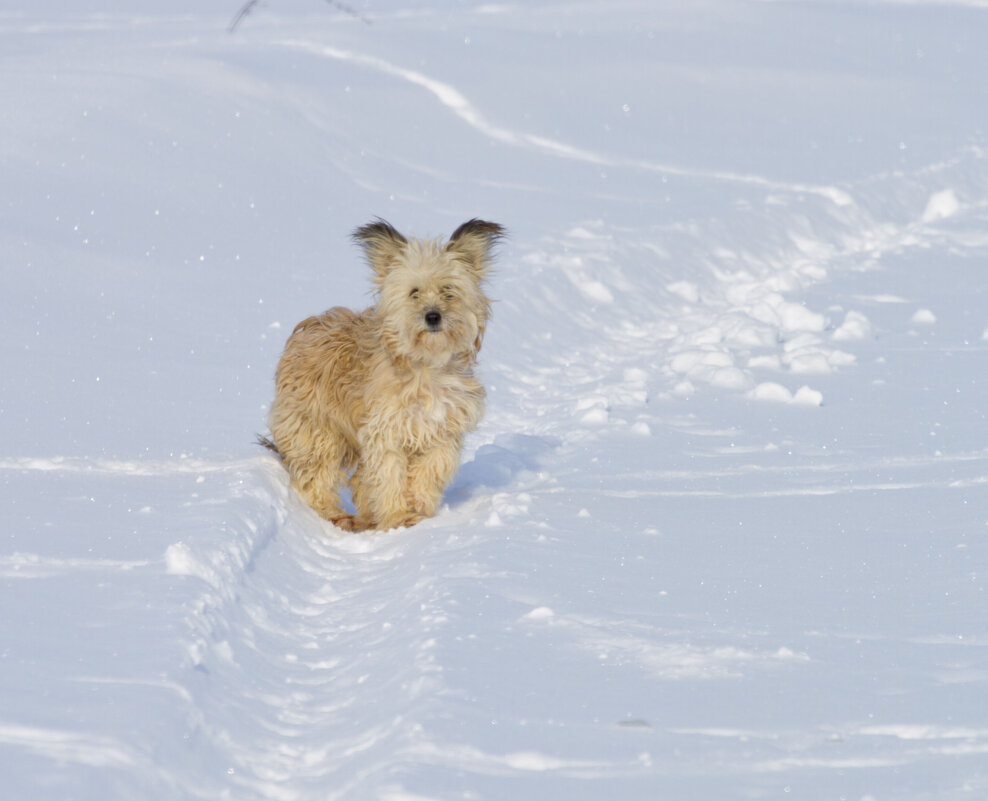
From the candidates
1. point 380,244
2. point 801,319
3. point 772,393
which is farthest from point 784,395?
point 380,244

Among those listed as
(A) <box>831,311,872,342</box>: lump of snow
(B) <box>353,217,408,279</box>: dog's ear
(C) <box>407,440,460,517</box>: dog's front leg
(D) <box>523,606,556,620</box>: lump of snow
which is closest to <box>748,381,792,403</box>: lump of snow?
(A) <box>831,311,872,342</box>: lump of snow

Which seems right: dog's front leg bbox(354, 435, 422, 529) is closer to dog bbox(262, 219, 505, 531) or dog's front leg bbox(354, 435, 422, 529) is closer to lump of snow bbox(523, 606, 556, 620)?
dog bbox(262, 219, 505, 531)

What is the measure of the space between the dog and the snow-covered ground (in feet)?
0.87

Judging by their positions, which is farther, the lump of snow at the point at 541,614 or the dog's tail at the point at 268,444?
the dog's tail at the point at 268,444

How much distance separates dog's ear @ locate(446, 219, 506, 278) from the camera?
664 cm

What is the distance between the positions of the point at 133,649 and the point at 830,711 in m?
2.09

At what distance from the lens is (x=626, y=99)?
1980cm

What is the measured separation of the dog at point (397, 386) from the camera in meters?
6.56

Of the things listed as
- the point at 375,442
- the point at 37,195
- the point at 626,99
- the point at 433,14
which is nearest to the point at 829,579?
the point at 375,442

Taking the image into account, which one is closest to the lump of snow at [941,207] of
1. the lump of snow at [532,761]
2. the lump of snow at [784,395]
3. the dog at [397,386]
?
the lump of snow at [784,395]

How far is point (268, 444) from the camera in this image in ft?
24.1

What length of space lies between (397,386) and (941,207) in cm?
1156

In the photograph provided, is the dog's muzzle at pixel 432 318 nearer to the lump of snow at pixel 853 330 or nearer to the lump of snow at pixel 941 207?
the lump of snow at pixel 853 330

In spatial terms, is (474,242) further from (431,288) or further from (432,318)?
(432,318)
